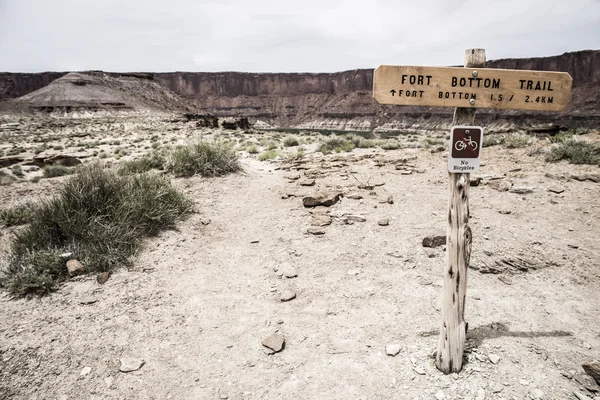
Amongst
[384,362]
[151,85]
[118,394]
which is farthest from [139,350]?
[151,85]

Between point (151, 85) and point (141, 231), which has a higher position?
point (151, 85)

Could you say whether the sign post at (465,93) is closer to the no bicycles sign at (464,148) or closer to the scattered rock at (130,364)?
the no bicycles sign at (464,148)

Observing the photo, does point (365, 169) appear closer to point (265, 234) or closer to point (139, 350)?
point (265, 234)

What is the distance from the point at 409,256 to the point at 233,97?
133099mm

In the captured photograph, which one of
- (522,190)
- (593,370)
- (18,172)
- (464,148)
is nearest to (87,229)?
(464,148)

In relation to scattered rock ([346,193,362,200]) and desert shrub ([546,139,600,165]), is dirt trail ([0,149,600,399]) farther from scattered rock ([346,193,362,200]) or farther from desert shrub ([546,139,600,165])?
desert shrub ([546,139,600,165])

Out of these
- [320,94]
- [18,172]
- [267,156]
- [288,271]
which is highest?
[320,94]

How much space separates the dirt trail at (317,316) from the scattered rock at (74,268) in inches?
5.5

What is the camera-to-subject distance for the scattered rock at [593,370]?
230 cm

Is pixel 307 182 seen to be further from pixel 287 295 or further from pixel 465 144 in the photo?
pixel 465 144

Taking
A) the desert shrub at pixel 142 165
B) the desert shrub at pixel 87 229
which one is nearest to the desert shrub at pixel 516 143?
the desert shrub at pixel 87 229

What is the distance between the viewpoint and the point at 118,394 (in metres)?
2.46

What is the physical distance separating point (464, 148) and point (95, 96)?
274 ft

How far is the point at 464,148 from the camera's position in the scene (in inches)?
89.0
